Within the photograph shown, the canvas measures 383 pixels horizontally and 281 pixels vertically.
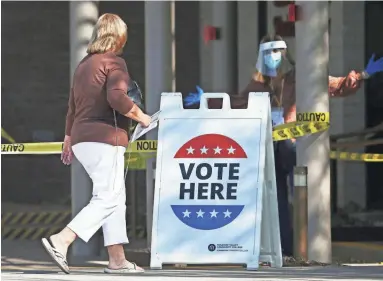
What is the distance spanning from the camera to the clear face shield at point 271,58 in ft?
27.9

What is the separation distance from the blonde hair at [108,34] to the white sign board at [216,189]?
2.41ft

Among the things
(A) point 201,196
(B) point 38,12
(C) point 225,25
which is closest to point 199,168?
(A) point 201,196

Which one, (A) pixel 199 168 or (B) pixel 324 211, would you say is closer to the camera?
(A) pixel 199 168

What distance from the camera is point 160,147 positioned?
6.90 metres

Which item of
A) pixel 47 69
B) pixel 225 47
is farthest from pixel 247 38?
pixel 47 69

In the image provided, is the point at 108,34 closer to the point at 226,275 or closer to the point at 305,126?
the point at 226,275

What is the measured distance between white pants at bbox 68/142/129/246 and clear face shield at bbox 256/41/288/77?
239cm

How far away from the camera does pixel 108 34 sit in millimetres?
6465

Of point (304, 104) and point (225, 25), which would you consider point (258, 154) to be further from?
point (225, 25)

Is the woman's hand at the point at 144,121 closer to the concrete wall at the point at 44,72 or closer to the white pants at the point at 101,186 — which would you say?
the white pants at the point at 101,186

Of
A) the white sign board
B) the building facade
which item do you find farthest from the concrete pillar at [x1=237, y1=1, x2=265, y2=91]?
the white sign board

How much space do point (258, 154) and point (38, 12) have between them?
33.1ft

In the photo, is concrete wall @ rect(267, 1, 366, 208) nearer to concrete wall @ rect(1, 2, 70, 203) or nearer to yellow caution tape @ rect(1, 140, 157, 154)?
concrete wall @ rect(1, 2, 70, 203)

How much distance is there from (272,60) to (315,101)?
1.73 feet
